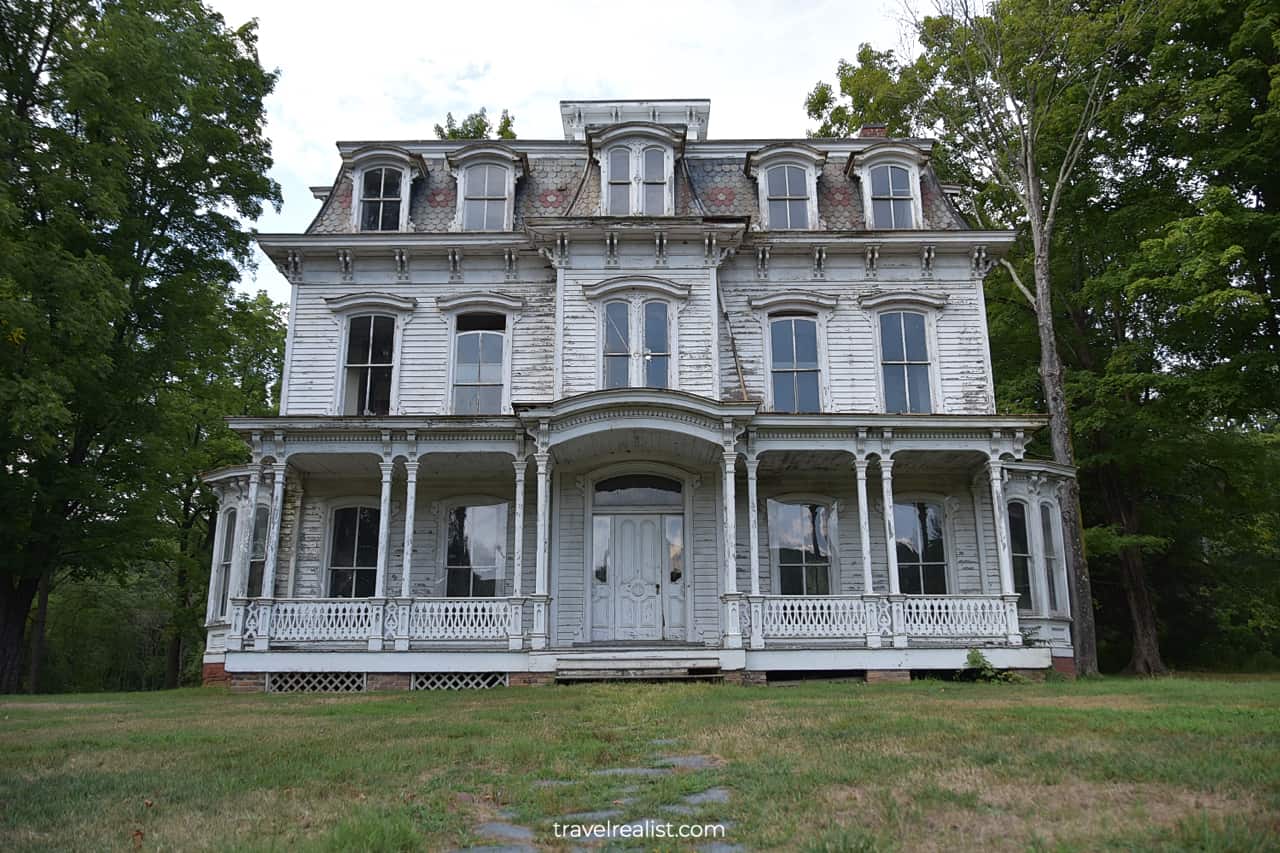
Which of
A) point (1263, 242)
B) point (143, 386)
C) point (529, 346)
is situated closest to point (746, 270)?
point (529, 346)

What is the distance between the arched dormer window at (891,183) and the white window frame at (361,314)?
900 cm

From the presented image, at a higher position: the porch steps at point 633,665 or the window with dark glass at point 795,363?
the window with dark glass at point 795,363

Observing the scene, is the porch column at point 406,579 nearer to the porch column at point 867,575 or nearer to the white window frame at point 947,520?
the porch column at point 867,575

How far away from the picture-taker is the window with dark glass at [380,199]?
17906 millimetres

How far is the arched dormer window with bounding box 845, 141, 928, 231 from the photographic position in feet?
58.7

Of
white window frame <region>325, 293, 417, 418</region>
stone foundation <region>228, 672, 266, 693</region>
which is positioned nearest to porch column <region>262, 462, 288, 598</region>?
stone foundation <region>228, 672, 266, 693</region>

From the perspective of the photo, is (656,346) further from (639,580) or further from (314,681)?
(314,681)

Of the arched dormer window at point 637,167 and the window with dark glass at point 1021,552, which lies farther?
the arched dormer window at point 637,167

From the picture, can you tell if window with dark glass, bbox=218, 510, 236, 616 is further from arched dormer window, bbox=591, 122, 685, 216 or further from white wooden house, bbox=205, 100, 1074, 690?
arched dormer window, bbox=591, 122, 685, 216

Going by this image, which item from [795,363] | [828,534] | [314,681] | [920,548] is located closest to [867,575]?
[828,534]

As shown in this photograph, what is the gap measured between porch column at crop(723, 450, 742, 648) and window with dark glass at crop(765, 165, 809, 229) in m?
5.61

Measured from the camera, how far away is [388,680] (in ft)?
47.9

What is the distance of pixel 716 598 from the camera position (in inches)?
628

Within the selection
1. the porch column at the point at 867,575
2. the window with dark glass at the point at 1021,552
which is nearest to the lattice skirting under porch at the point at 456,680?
the porch column at the point at 867,575
